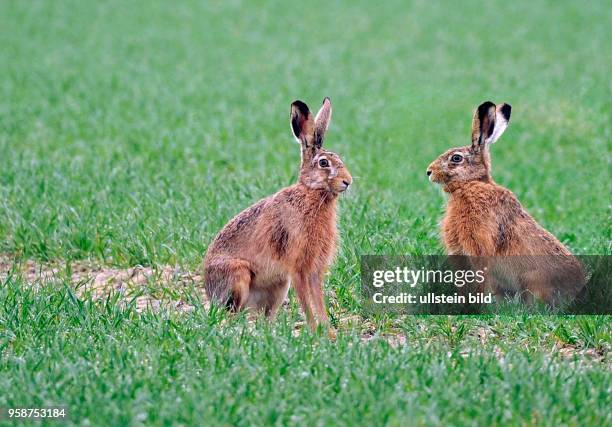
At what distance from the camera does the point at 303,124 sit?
6254 mm

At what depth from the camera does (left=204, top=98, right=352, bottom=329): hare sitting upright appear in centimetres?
605

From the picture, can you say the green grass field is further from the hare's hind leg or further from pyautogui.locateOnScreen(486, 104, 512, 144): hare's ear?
pyautogui.locateOnScreen(486, 104, 512, 144): hare's ear

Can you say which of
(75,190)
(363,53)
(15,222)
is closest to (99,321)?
(15,222)

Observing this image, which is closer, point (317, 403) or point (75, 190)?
point (317, 403)

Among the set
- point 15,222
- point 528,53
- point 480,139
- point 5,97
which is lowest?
point 15,222

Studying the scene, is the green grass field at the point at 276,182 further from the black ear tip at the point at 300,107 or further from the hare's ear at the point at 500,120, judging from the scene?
the black ear tip at the point at 300,107

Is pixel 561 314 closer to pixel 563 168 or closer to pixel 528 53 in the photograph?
pixel 563 168

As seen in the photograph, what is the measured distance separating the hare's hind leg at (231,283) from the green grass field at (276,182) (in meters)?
0.14

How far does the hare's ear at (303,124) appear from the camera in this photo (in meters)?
6.17

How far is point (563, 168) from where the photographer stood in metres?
11.0

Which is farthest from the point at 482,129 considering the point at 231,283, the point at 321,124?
the point at 231,283

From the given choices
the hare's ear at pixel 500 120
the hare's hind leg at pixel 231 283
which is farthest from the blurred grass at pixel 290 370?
the hare's ear at pixel 500 120

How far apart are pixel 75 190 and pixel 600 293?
192 inches

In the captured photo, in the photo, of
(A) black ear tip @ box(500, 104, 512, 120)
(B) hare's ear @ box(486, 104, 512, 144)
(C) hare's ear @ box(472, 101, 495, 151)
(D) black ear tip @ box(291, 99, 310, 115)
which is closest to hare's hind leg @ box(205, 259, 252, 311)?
(D) black ear tip @ box(291, 99, 310, 115)
